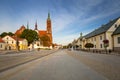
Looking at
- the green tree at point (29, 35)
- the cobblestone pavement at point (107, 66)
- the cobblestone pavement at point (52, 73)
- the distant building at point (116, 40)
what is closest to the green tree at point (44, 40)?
the green tree at point (29, 35)

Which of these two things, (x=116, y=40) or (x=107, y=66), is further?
(x=116, y=40)

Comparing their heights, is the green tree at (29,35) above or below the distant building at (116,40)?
above

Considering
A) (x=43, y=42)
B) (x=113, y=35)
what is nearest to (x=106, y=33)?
(x=113, y=35)

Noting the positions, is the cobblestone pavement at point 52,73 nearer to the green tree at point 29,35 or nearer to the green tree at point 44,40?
the green tree at point 29,35

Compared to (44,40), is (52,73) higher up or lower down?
lower down

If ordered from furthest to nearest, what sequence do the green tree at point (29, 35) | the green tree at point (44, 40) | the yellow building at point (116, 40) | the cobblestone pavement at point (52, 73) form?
the green tree at point (44, 40) < the green tree at point (29, 35) < the yellow building at point (116, 40) < the cobblestone pavement at point (52, 73)

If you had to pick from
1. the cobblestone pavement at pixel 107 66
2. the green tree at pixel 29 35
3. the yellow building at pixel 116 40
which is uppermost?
the green tree at pixel 29 35

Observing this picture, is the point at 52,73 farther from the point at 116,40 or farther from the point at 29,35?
the point at 29,35

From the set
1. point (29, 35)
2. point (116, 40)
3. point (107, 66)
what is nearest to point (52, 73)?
point (107, 66)

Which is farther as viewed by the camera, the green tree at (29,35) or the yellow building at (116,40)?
the green tree at (29,35)

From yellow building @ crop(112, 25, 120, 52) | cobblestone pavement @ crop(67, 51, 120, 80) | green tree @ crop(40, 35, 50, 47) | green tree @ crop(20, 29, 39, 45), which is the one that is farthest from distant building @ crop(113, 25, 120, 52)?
green tree @ crop(40, 35, 50, 47)

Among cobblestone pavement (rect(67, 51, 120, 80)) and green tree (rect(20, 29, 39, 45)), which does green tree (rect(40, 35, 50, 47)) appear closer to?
green tree (rect(20, 29, 39, 45))

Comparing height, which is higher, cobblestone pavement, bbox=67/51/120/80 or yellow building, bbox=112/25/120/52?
yellow building, bbox=112/25/120/52

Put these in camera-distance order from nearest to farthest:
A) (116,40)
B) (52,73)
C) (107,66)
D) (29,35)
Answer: (52,73) < (107,66) < (116,40) < (29,35)
